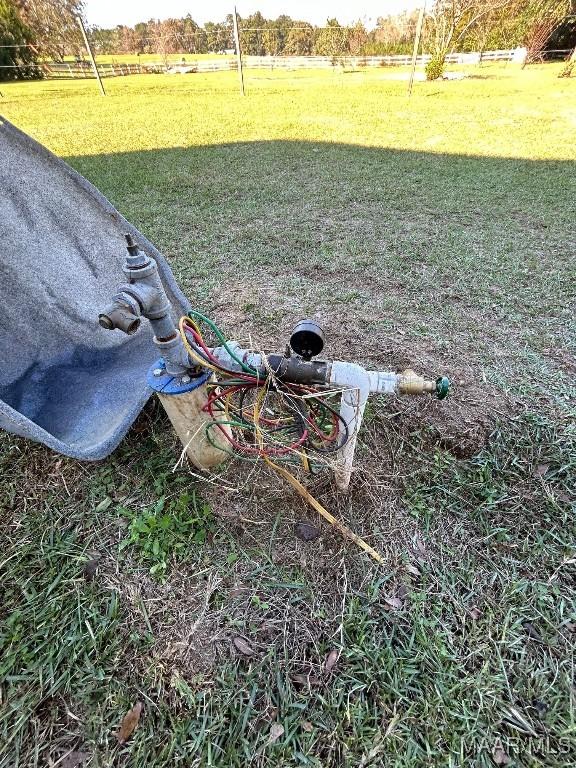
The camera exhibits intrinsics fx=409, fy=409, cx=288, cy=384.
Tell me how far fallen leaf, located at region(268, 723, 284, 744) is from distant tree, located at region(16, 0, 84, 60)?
2557 centimetres

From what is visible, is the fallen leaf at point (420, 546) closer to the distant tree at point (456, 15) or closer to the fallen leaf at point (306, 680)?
the fallen leaf at point (306, 680)

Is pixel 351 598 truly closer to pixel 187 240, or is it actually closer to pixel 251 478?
pixel 251 478

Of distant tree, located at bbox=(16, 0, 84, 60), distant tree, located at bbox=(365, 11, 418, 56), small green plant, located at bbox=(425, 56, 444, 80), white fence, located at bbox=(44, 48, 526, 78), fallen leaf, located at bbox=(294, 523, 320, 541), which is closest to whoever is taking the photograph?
fallen leaf, located at bbox=(294, 523, 320, 541)

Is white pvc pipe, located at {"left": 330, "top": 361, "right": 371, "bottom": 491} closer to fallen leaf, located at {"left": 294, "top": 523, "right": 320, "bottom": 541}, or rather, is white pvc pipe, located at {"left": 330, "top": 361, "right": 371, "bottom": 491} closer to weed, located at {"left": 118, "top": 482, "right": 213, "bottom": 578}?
fallen leaf, located at {"left": 294, "top": 523, "right": 320, "bottom": 541}

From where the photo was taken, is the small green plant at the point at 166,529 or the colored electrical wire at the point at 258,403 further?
the small green plant at the point at 166,529

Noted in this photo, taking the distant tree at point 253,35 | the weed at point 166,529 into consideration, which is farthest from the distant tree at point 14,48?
the weed at point 166,529

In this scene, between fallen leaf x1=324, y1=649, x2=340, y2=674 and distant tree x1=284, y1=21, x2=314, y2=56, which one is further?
distant tree x1=284, y1=21, x2=314, y2=56

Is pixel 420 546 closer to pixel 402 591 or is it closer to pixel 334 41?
pixel 402 591

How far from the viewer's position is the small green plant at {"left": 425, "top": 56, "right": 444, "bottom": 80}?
12.5 metres

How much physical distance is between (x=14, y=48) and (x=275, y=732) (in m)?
24.7

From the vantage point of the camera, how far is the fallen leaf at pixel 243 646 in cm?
113

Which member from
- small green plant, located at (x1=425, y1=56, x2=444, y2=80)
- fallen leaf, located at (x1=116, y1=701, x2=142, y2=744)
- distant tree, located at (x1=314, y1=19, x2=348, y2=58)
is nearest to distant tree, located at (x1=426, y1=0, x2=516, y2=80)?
small green plant, located at (x1=425, y1=56, x2=444, y2=80)

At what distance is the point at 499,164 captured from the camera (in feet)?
16.7

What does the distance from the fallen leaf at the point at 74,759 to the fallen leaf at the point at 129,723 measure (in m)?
0.08
